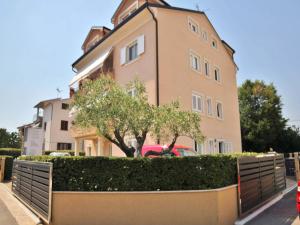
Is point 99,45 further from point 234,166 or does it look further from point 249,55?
point 234,166

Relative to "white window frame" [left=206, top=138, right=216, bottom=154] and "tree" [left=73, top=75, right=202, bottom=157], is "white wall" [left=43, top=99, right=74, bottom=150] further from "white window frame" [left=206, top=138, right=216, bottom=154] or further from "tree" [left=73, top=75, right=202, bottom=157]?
"tree" [left=73, top=75, right=202, bottom=157]

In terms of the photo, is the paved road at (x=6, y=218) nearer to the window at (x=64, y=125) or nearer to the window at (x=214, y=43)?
the window at (x=214, y=43)

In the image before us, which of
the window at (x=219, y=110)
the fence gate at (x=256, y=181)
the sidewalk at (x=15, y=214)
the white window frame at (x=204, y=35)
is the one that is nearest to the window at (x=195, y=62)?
the white window frame at (x=204, y=35)

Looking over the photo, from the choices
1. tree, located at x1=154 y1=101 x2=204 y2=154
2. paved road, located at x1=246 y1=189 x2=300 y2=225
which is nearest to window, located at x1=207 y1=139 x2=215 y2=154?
paved road, located at x1=246 y1=189 x2=300 y2=225

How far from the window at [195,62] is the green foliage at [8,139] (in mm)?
64418

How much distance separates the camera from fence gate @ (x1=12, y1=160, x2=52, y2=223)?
793 centimetres

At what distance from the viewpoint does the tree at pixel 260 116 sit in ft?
118

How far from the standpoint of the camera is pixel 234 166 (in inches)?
355

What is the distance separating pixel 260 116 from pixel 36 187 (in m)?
35.6

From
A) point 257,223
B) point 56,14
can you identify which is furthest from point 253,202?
point 56,14

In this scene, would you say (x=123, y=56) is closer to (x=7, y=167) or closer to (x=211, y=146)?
(x=211, y=146)

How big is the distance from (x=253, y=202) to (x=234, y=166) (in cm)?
237

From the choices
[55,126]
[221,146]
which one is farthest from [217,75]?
[55,126]

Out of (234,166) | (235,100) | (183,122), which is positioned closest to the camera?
(234,166)
